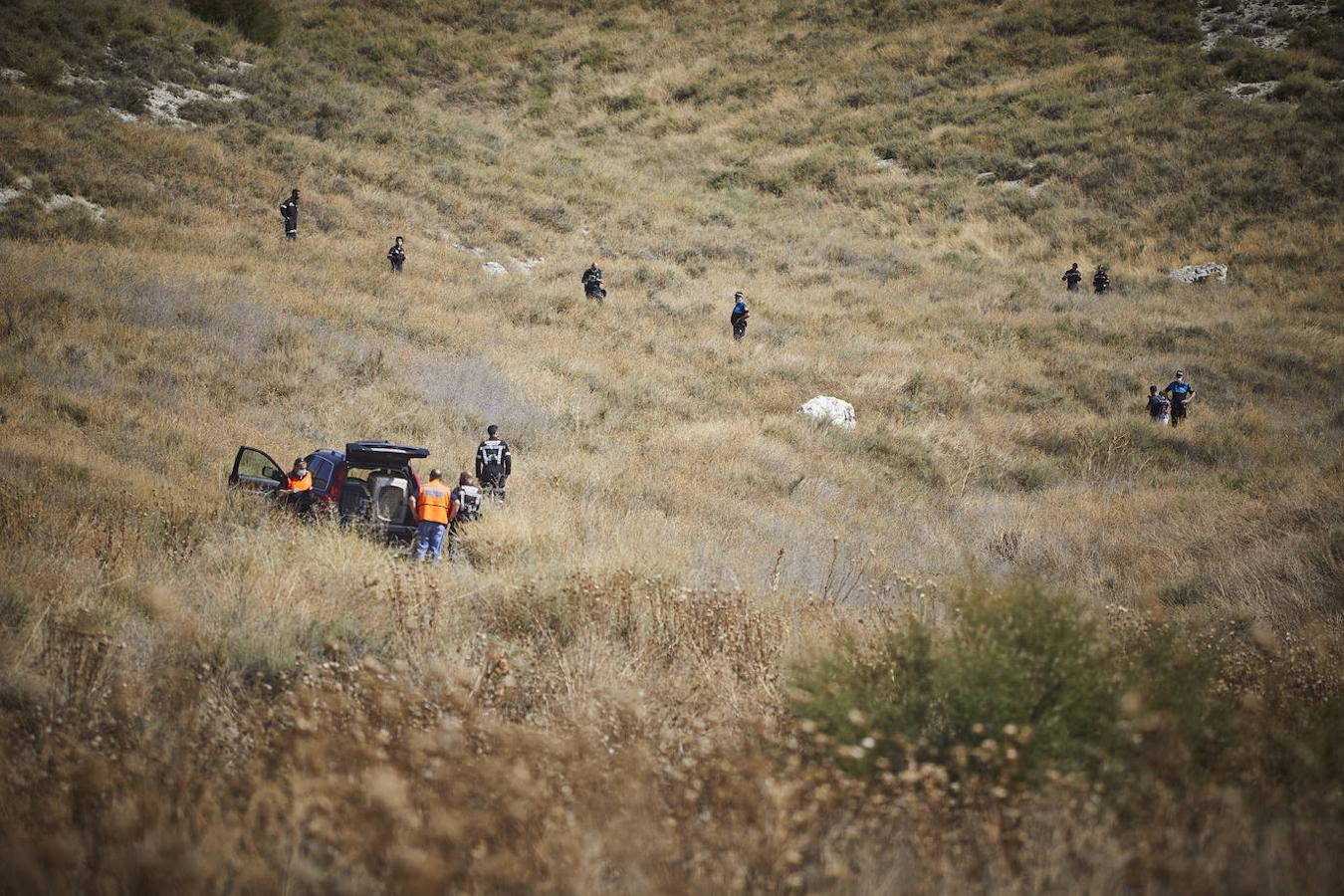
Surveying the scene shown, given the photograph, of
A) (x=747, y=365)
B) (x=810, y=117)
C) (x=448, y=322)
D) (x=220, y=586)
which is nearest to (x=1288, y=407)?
(x=747, y=365)

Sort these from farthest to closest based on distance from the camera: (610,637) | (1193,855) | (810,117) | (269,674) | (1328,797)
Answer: (810,117)
(610,637)
(269,674)
(1328,797)
(1193,855)

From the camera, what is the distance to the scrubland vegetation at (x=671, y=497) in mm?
2953

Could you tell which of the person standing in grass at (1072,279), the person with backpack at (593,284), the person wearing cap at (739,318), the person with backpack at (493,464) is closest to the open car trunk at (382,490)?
the person with backpack at (493,464)

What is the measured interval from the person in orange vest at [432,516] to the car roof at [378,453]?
0.54 meters

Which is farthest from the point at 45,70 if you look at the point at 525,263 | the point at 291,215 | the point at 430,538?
the point at 430,538

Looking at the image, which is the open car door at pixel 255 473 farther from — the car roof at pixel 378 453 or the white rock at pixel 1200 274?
the white rock at pixel 1200 274

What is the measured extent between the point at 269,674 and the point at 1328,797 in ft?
15.8

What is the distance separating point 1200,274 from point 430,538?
30.9 metres

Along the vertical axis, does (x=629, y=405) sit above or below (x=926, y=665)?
above

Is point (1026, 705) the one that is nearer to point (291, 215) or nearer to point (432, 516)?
point (432, 516)

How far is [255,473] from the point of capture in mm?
9273

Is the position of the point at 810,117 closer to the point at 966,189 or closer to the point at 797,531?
the point at 966,189

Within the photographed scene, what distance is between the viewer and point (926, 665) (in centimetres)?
381

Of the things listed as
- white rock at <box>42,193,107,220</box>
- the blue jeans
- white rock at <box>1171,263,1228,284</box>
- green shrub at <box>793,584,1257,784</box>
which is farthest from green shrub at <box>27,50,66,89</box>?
white rock at <box>1171,263,1228,284</box>
